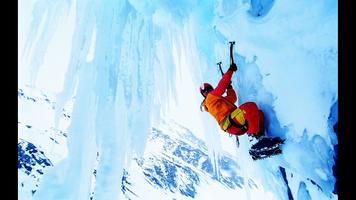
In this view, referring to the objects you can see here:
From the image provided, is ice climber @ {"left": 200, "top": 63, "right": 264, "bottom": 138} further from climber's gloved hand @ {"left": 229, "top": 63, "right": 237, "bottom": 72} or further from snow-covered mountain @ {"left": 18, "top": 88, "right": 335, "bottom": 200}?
snow-covered mountain @ {"left": 18, "top": 88, "right": 335, "bottom": 200}

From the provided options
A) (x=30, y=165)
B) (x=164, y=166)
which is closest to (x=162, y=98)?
(x=164, y=166)

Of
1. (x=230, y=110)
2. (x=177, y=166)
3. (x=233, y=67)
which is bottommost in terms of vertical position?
(x=177, y=166)

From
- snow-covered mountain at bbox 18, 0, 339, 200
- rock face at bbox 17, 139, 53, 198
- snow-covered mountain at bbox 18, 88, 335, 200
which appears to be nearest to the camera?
snow-covered mountain at bbox 18, 0, 339, 200

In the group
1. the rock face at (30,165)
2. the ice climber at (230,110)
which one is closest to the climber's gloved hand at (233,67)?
the ice climber at (230,110)

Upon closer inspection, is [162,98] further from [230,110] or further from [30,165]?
[30,165]

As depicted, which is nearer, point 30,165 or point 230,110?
point 230,110

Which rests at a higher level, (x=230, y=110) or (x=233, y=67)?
(x=233, y=67)

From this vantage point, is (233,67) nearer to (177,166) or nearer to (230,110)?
(230,110)

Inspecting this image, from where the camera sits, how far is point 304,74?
1.47m

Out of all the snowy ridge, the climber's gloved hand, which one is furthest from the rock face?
the climber's gloved hand

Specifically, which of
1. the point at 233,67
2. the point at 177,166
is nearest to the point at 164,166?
the point at 177,166

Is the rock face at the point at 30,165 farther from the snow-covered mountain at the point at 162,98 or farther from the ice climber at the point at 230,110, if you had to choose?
the ice climber at the point at 230,110

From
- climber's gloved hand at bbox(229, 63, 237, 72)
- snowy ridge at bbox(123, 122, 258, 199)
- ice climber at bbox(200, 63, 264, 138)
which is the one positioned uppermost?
climber's gloved hand at bbox(229, 63, 237, 72)

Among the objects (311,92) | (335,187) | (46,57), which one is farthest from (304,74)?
(46,57)
